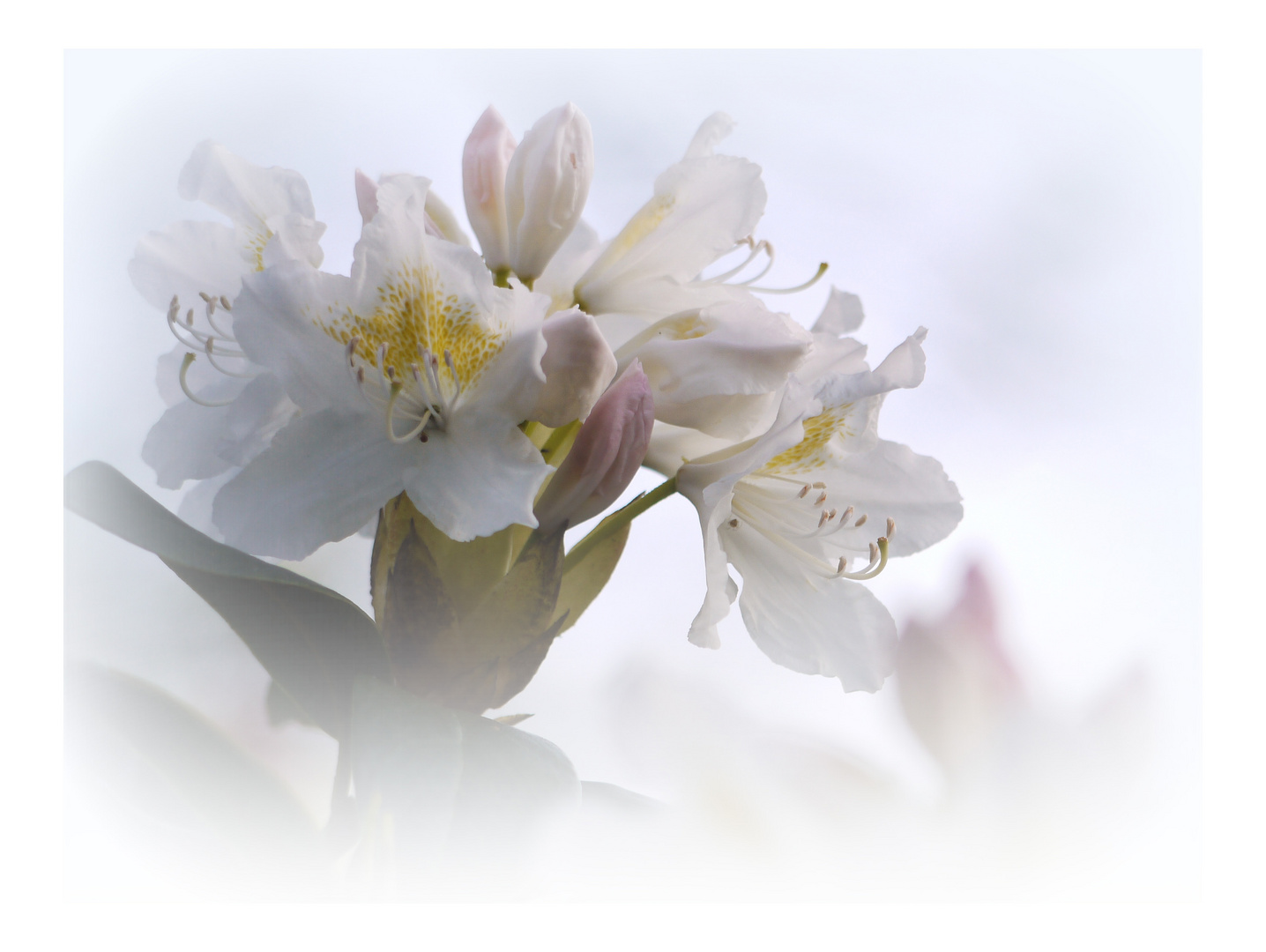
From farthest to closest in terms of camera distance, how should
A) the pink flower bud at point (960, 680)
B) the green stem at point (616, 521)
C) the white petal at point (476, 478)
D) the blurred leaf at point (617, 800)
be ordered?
the pink flower bud at point (960, 680) → the blurred leaf at point (617, 800) → the green stem at point (616, 521) → the white petal at point (476, 478)

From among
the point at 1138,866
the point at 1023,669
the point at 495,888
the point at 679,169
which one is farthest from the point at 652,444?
the point at 1138,866

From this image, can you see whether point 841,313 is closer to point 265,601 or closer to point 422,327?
point 422,327

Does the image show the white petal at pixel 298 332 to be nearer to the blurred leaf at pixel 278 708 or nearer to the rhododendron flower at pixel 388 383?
the rhododendron flower at pixel 388 383

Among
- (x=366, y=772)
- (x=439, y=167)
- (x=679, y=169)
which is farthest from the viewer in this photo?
(x=439, y=167)

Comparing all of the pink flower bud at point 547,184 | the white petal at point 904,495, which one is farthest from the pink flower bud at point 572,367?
the white petal at point 904,495

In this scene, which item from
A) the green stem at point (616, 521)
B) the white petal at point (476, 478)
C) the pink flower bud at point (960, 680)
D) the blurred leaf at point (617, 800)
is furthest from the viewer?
the pink flower bud at point (960, 680)

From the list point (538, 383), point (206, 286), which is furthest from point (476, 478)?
point (206, 286)

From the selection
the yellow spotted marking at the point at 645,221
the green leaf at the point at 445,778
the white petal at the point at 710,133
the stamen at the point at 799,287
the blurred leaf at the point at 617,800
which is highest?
the white petal at the point at 710,133

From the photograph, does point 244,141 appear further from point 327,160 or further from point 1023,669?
point 1023,669
